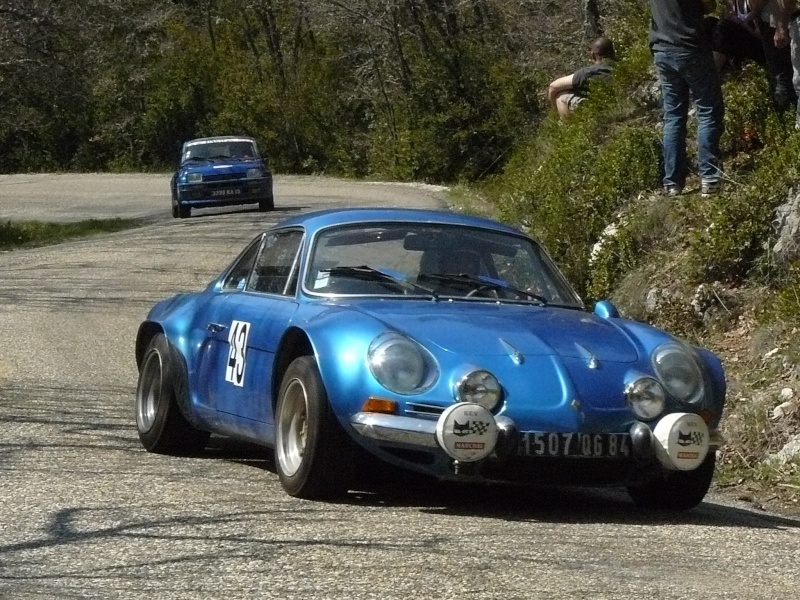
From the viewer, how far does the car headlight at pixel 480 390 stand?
623 cm

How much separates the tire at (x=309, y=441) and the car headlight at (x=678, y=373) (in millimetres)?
1347

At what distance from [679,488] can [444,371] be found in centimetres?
121

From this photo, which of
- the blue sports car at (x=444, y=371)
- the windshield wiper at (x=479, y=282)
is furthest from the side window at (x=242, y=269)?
the windshield wiper at (x=479, y=282)

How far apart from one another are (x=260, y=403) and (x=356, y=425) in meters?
1.04

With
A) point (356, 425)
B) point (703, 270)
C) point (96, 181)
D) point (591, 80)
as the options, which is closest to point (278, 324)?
point (356, 425)

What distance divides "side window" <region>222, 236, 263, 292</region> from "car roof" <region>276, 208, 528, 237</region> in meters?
0.29

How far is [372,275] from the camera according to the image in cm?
736

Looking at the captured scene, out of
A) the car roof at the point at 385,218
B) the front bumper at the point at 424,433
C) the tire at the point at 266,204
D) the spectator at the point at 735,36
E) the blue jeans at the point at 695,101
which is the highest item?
the spectator at the point at 735,36

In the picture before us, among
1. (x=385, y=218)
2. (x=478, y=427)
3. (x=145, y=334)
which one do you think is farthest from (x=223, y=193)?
(x=478, y=427)

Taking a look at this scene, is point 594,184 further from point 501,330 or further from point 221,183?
point 221,183

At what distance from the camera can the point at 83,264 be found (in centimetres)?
1998

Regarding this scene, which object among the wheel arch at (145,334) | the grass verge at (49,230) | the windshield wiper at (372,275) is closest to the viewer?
the windshield wiper at (372,275)

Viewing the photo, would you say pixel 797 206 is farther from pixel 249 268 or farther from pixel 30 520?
pixel 30 520

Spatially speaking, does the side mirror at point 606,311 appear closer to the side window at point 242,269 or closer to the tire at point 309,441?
the tire at point 309,441
